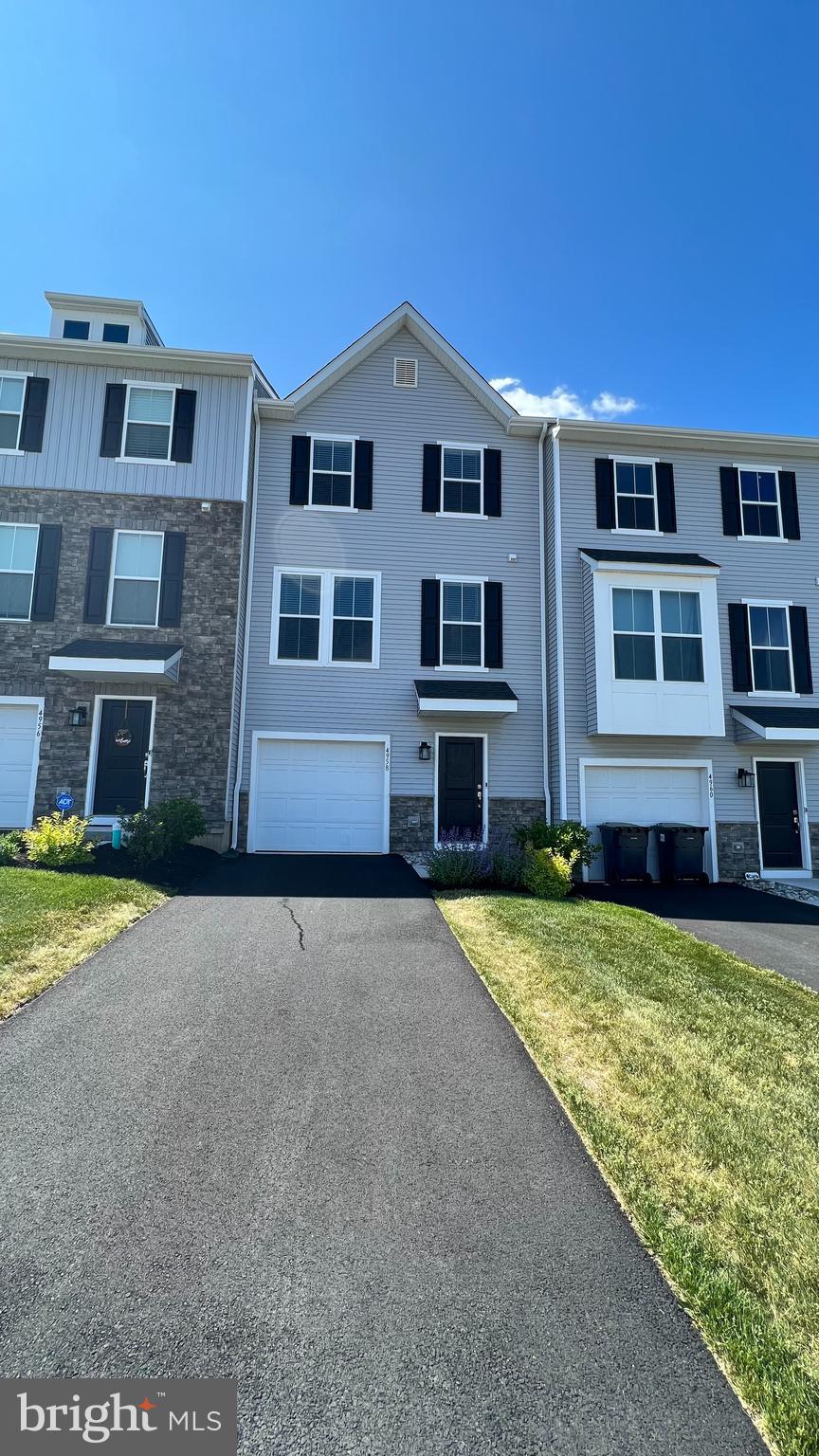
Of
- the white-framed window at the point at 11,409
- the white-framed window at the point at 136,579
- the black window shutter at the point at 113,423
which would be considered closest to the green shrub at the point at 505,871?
the white-framed window at the point at 136,579

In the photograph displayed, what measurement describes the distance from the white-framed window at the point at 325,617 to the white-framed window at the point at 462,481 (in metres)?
2.28

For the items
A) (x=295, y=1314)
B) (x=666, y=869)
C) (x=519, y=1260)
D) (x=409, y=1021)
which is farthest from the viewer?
(x=666, y=869)

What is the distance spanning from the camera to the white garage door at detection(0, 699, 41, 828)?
11.9 meters

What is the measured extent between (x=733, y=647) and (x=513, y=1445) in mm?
13941

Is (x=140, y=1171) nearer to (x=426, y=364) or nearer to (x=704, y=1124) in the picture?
(x=704, y=1124)

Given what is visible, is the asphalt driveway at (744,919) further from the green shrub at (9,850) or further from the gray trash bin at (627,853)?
the green shrub at (9,850)

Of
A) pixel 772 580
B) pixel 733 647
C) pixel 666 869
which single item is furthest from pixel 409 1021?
pixel 772 580

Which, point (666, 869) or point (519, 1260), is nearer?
point (519, 1260)

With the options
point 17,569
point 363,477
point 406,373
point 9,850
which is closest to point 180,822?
point 9,850

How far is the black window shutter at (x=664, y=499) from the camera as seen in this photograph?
14.1 metres

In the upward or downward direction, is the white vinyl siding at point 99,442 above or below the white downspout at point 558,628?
above

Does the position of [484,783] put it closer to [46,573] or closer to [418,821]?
[418,821]

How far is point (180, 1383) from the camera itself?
6.49 ft

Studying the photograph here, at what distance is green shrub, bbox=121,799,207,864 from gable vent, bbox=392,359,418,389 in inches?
383
